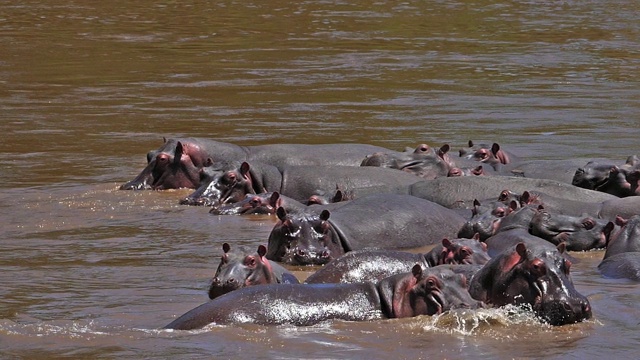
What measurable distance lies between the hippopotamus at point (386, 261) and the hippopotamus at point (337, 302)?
0.75 m

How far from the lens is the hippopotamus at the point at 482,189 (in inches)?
385

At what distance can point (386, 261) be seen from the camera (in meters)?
7.41

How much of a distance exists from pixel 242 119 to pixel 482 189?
493cm

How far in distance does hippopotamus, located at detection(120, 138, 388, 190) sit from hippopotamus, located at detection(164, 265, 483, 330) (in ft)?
14.8

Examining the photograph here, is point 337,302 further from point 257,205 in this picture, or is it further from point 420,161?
point 420,161

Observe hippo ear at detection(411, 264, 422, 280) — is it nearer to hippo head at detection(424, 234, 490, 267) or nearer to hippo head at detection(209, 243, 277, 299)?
hippo head at detection(209, 243, 277, 299)

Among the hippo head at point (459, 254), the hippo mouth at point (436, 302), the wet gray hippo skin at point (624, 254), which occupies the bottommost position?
the wet gray hippo skin at point (624, 254)

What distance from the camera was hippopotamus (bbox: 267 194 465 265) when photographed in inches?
322

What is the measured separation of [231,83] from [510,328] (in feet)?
36.1

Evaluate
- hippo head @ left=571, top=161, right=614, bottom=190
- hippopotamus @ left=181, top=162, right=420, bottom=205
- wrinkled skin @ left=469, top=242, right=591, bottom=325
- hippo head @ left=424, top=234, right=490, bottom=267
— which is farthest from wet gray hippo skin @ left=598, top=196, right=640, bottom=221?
wrinkled skin @ left=469, top=242, right=591, bottom=325

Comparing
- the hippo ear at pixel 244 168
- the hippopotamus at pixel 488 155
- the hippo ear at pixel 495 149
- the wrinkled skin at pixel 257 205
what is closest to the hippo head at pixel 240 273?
the wrinkled skin at pixel 257 205

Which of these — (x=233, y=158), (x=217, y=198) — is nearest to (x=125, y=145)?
(x=233, y=158)

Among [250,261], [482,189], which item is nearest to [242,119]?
[482,189]

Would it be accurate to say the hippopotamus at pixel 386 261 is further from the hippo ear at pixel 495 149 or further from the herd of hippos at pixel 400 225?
the hippo ear at pixel 495 149
